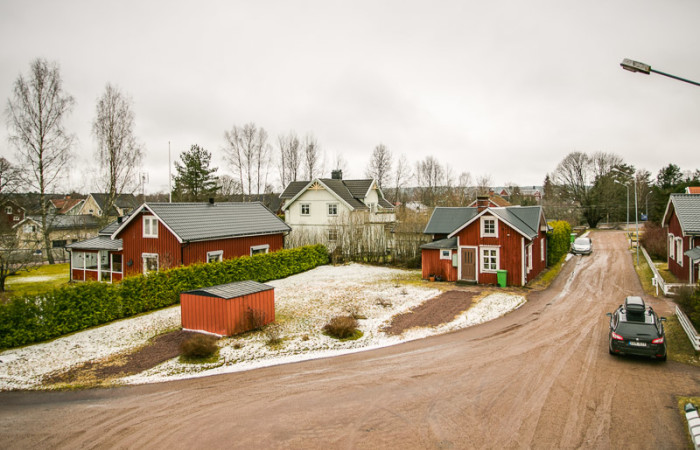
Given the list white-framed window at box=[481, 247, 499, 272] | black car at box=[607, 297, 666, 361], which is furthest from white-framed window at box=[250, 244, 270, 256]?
black car at box=[607, 297, 666, 361]

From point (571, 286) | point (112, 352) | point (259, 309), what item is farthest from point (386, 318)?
point (571, 286)

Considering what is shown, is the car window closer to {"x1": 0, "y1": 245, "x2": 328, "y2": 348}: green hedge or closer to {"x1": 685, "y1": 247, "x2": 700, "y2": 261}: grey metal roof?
{"x1": 685, "y1": 247, "x2": 700, "y2": 261}: grey metal roof

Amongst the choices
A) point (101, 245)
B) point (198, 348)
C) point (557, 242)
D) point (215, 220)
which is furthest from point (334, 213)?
point (198, 348)

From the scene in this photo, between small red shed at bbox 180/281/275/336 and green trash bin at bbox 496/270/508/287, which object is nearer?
small red shed at bbox 180/281/275/336

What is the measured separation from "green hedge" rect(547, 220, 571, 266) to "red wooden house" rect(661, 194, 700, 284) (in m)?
8.39

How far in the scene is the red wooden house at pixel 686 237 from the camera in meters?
20.3

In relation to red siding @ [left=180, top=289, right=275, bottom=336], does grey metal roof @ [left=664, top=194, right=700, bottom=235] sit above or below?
above

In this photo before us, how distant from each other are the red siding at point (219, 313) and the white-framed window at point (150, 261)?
10.1 meters

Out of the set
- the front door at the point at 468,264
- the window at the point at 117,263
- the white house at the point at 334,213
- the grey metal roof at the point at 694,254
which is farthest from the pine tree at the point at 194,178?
the grey metal roof at the point at 694,254

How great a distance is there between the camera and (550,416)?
29.7 feet

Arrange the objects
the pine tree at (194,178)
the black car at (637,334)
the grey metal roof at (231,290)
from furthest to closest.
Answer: the pine tree at (194,178)
the grey metal roof at (231,290)
the black car at (637,334)

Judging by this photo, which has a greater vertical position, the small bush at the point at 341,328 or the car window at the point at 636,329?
the car window at the point at 636,329

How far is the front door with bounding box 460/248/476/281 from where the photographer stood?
25.8m

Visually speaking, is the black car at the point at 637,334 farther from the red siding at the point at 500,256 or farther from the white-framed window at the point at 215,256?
the white-framed window at the point at 215,256
